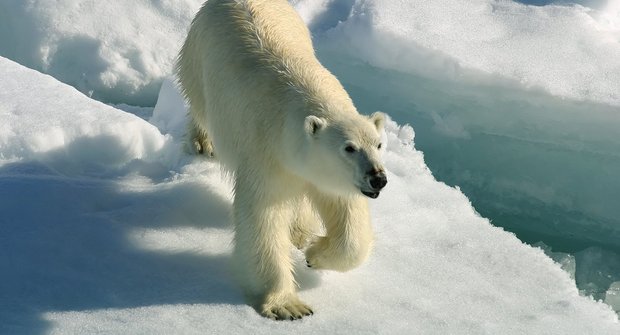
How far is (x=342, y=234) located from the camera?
10.5 ft

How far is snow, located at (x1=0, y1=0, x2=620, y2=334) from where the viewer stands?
319 cm

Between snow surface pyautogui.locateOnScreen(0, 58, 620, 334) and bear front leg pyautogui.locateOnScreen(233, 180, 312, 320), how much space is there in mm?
81

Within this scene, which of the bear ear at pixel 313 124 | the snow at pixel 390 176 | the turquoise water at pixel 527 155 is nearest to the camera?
the bear ear at pixel 313 124

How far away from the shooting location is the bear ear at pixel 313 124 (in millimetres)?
2904

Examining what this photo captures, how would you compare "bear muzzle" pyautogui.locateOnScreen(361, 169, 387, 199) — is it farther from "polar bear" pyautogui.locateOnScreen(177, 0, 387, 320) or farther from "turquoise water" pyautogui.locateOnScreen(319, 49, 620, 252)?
"turquoise water" pyautogui.locateOnScreen(319, 49, 620, 252)

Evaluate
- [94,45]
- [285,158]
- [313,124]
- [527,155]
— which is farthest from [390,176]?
[94,45]

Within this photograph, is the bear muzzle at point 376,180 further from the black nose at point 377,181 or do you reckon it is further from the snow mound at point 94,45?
the snow mound at point 94,45

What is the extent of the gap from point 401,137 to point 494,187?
78 centimetres

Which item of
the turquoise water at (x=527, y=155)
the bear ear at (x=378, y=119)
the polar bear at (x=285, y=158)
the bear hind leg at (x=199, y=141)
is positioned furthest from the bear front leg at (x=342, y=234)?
the turquoise water at (x=527, y=155)

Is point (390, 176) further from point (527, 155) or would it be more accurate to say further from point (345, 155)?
point (345, 155)

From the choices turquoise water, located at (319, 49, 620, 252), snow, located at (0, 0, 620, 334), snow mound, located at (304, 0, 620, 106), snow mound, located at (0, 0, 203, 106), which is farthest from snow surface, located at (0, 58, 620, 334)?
snow mound, located at (0, 0, 203, 106)

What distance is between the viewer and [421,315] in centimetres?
321

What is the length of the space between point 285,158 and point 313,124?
0.75 feet

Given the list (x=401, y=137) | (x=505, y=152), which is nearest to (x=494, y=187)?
(x=505, y=152)
